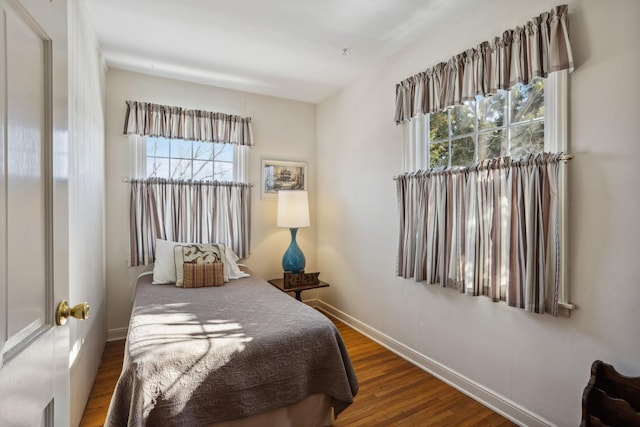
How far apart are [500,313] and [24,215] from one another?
2.38 meters

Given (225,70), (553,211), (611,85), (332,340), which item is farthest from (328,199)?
(611,85)

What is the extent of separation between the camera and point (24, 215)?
2.33 ft

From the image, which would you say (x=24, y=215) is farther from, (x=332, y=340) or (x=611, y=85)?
(x=611, y=85)

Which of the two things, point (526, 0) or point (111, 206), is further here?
point (111, 206)

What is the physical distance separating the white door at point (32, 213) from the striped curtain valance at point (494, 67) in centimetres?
218

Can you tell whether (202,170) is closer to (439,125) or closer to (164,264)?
(164,264)

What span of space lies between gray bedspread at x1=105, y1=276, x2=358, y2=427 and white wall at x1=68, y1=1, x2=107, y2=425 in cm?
38

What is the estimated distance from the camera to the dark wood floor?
6.65 feet

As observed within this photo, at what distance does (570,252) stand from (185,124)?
344 centimetres

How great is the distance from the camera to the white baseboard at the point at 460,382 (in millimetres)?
1971

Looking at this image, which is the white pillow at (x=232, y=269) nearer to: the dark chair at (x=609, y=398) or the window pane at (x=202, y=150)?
the window pane at (x=202, y=150)

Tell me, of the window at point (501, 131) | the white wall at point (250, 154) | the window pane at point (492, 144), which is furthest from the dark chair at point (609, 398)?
the white wall at point (250, 154)

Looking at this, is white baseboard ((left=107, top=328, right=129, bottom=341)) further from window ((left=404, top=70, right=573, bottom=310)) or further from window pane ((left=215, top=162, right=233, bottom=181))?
window ((left=404, top=70, right=573, bottom=310))

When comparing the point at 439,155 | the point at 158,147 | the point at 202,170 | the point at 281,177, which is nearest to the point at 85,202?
the point at 158,147
